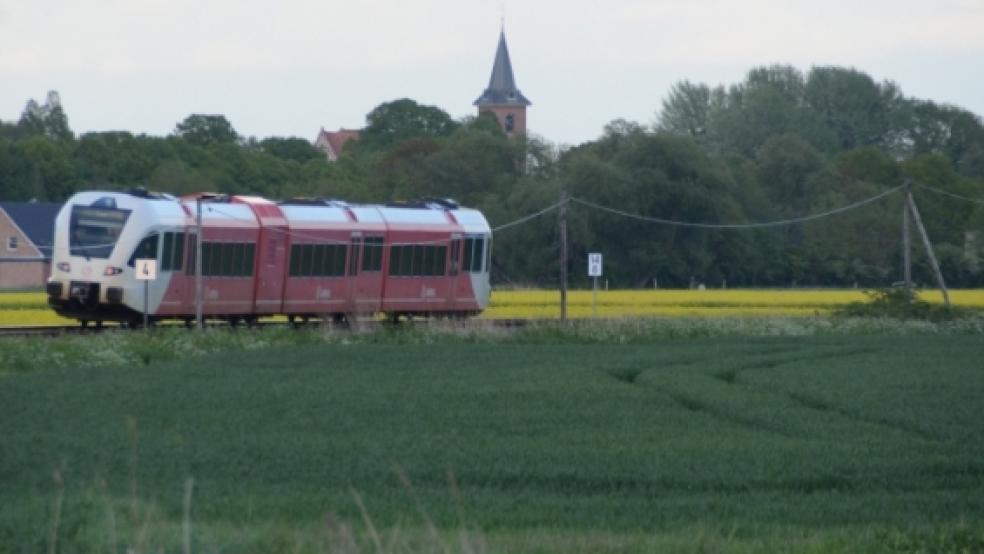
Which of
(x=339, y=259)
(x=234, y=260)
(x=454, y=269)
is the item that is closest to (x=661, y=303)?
(x=454, y=269)

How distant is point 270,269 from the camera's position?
43000 millimetres

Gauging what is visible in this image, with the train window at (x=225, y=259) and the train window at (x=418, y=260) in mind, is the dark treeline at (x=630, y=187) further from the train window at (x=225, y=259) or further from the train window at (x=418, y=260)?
the train window at (x=225, y=259)

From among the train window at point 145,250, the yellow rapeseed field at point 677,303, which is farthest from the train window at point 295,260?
the yellow rapeseed field at point 677,303

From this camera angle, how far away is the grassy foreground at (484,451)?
12.4 metres

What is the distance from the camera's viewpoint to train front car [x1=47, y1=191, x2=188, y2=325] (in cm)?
3912

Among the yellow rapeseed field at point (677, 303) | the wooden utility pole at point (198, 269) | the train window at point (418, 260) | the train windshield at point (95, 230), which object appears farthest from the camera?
the yellow rapeseed field at point (677, 303)

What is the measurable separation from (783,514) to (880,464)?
3457mm

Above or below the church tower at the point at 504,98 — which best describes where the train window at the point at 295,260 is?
below

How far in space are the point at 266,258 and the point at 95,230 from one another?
4.52 meters

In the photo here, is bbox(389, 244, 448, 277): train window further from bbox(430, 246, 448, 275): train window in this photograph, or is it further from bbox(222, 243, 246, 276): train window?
bbox(222, 243, 246, 276): train window

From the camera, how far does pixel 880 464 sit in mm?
17547

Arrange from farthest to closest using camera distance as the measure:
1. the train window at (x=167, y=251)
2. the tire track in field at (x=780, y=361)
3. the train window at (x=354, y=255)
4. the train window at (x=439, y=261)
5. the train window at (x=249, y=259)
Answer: the train window at (x=439, y=261), the train window at (x=354, y=255), the train window at (x=249, y=259), the train window at (x=167, y=251), the tire track in field at (x=780, y=361)

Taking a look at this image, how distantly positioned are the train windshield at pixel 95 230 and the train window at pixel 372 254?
773 cm

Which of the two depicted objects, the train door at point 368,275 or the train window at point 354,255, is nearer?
the train window at point 354,255
